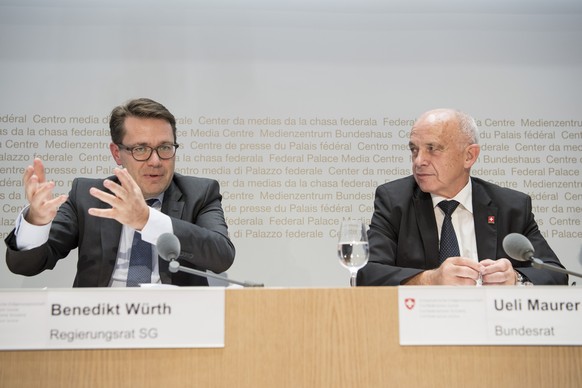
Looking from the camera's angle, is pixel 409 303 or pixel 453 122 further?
pixel 453 122

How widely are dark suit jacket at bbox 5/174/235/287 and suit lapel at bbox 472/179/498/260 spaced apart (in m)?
1.10

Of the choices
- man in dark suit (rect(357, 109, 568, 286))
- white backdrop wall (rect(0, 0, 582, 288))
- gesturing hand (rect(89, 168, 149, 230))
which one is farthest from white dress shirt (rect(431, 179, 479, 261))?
gesturing hand (rect(89, 168, 149, 230))

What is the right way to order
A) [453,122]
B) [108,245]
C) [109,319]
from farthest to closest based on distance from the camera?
[453,122] → [108,245] → [109,319]

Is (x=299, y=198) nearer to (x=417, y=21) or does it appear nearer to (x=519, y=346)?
(x=417, y=21)

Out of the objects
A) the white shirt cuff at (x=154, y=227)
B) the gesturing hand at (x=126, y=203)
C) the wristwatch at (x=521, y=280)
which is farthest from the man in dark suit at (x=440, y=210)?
the gesturing hand at (x=126, y=203)

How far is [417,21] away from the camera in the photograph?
4.41 m

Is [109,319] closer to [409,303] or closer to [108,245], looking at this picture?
[409,303]

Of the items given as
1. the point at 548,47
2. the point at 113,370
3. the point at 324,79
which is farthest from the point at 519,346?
the point at 548,47

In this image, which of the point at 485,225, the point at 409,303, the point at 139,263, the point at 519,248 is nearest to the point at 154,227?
the point at 139,263

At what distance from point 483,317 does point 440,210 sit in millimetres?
1405

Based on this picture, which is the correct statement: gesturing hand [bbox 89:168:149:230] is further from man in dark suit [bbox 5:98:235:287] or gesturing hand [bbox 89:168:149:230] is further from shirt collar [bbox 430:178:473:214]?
shirt collar [bbox 430:178:473:214]

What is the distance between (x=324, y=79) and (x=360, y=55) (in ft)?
0.95

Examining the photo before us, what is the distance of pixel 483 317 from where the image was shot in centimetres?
174

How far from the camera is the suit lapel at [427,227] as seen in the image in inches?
117
